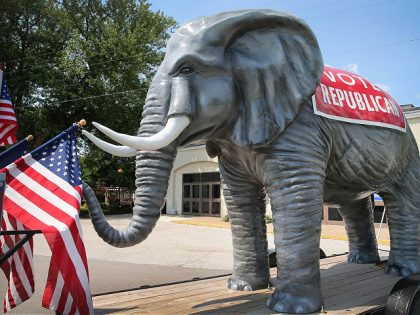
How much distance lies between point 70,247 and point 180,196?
20650 mm

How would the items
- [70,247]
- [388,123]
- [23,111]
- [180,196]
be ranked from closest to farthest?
1. [70,247]
2. [388,123]
3. [23,111]
4. [180,196]

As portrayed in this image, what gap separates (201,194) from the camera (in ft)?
72.8

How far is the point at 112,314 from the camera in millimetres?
2936

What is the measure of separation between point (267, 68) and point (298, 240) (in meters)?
1.23

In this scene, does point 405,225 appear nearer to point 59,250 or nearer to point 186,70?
point 186,70

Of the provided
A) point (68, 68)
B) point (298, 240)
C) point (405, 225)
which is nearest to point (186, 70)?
point (298, 240)

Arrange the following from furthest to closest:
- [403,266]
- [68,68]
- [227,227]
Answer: [68,68] < [227,227] < [403,266]

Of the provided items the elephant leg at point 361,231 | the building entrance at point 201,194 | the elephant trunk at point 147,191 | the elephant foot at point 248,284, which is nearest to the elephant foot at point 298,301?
the elephant foot at point 248,284

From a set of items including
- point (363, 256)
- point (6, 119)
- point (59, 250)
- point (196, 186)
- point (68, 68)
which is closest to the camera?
point (59, 250)

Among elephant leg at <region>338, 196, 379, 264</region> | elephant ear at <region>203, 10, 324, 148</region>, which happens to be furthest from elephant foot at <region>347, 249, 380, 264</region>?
elephant ear at <region>203, 10, 324, 148</region>

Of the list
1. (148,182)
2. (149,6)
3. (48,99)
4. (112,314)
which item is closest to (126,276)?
(112,314)

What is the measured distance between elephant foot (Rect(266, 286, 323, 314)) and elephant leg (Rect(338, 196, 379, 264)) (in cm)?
220

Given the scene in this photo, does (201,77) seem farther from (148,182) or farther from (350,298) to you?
(350,298)

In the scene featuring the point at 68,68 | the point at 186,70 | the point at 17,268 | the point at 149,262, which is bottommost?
the point at 149,262
